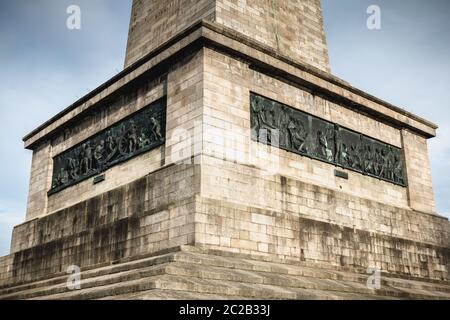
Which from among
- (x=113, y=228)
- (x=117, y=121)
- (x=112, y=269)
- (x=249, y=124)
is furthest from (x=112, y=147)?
(x=112, y=269)

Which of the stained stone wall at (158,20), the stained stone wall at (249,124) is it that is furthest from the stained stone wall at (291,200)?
the stained stone wall at (158,20)

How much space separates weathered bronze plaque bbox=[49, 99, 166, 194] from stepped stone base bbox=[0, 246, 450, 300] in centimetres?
345

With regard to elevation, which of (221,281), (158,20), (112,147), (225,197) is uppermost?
(158,20)

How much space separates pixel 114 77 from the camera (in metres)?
14.7

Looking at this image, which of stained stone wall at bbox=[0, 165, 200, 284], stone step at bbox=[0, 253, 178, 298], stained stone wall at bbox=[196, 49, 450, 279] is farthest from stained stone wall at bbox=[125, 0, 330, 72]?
stone step at bbox=[0, 253, 178, 298]

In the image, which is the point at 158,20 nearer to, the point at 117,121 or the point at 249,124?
the point at 117,121

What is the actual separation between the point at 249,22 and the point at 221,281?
8.54 m

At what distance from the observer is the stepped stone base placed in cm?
771

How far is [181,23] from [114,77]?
2.50 meters

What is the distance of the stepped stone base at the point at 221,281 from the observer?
7711 mm

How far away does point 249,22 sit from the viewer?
14648mm

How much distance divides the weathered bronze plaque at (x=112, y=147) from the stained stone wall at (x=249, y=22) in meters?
2.93

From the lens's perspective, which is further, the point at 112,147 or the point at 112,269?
the point at 112,147
